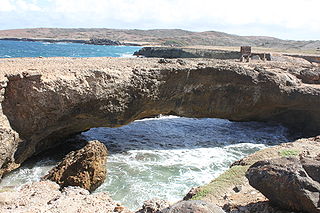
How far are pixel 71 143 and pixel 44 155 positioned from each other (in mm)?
1740

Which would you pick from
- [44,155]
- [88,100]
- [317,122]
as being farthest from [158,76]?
[317,122]

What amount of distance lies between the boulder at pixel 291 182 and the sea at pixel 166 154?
16.3 feet

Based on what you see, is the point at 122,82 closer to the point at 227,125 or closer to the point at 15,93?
the point at 15,93

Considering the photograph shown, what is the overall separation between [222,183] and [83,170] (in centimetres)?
467

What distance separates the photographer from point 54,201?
26.6 feet

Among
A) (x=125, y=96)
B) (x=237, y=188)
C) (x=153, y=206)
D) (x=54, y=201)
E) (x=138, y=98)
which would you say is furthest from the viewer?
(x=138, y=98)

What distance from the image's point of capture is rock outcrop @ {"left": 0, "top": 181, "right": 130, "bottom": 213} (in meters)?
7.67

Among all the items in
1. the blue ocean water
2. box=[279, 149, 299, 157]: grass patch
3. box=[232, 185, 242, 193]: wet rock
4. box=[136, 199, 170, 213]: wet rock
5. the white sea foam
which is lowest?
the white sea foam

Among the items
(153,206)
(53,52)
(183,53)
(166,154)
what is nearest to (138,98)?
(166,154)

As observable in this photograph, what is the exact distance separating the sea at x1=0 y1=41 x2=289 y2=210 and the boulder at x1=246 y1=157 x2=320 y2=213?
16.3 feet

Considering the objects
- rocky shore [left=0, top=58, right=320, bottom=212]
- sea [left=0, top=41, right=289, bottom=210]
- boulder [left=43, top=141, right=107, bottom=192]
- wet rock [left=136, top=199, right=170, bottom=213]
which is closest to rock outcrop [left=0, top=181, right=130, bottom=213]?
rocky shore [left=0, top=58, right=320, bottom=212]

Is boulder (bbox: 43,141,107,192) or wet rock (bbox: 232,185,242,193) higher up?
wet rock (bbox: 232,185,242,193)

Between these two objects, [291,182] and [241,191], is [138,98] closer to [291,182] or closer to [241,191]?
[241,191]

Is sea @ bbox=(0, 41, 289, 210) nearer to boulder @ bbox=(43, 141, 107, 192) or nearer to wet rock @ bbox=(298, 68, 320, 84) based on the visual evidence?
boulder @ bbox=(43, 141, 107, 192)
